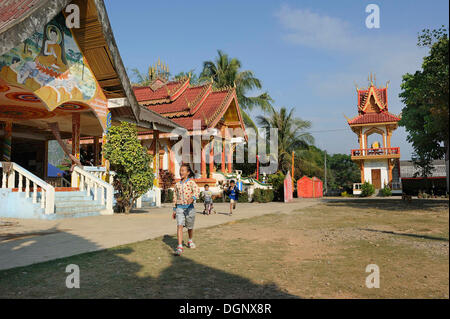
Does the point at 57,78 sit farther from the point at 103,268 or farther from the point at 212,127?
the point at 212,127

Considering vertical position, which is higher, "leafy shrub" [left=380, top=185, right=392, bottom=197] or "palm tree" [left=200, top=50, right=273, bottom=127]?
"palm tree" [left=200, top=50, right=273, bottom=127]

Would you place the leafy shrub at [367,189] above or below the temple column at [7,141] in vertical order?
below

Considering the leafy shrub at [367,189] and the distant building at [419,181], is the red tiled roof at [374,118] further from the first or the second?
the leafy shrub at [367,189]

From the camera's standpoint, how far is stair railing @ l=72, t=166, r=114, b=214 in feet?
39.2

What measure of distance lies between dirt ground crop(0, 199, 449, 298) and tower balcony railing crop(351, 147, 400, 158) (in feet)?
95.7

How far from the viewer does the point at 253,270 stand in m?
4.41

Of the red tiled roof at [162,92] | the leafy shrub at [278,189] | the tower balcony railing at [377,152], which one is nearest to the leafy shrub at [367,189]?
the tower balcony railing at [377,152]

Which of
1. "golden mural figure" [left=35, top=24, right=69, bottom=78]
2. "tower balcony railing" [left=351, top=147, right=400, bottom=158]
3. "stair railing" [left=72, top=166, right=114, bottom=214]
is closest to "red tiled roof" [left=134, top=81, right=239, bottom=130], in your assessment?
"stair railing" [left=72, top=166, right=114, bottom=214]

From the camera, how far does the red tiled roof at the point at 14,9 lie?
8555 mm

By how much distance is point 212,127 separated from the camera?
22000 millimetres

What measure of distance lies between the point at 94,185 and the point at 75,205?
1.32 meters

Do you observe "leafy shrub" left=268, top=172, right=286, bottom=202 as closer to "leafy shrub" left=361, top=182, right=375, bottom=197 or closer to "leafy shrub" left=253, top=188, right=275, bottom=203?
"leafy shrub" left=253, top=188, right=275, bottom=203
